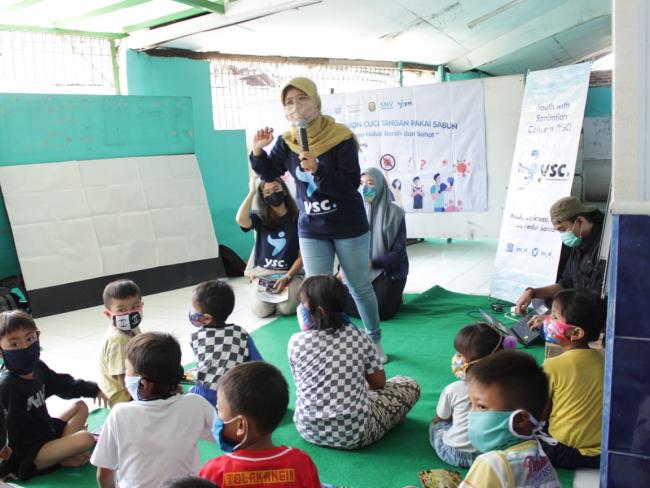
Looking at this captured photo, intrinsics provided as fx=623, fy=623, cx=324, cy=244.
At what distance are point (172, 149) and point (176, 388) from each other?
14.6 ft

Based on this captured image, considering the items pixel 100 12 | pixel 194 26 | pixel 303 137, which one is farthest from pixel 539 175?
pixel 100 12

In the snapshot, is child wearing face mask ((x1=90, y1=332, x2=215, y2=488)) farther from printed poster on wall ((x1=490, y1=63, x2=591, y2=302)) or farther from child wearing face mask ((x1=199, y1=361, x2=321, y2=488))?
printed poster on wall ((x1=490, y1=63, x2=591, y2=302))

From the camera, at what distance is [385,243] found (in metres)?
4.30

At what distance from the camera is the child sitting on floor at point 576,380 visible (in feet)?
6.64

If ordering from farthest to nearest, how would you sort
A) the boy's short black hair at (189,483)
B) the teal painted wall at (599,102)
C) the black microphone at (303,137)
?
1. the teal painted wall at (599,102)
2. the black microphone at (303,137)
3. the boy's short black hair at (189,483)

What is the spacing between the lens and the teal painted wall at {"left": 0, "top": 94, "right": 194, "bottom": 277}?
491cm

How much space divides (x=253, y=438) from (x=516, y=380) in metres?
0.60

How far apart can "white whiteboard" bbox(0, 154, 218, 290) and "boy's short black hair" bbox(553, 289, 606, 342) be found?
4.06 metres

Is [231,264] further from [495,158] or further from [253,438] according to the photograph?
[253,438]

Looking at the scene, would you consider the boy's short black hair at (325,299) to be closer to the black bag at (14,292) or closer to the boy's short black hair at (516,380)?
the boy's short black hair at (516,380)

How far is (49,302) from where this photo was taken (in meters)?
4.84

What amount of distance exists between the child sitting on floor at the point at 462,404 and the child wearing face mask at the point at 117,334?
1.26m

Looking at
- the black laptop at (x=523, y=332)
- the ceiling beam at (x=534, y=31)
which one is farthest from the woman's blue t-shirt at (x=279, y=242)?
the ceiling beam at (x=534, y=31)

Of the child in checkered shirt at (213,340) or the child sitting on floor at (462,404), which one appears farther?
the child in checkered shirt at (213,340)
